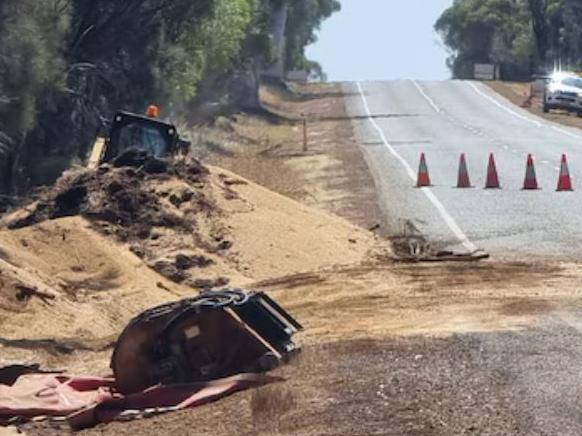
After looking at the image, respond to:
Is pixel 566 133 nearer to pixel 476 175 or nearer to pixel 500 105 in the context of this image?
pixel 476 175

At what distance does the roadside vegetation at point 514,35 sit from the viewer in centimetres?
10850

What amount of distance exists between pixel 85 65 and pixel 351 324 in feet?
84.3

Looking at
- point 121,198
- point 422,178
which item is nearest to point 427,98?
point 422,178

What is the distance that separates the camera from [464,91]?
289 ft

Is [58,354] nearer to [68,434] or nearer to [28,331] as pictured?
[28,331]

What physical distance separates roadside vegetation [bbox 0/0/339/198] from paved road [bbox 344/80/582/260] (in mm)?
6212

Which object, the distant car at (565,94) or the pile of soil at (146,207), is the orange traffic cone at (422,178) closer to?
the pile of soil at (146,207)

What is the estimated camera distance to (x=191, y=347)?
448 inches

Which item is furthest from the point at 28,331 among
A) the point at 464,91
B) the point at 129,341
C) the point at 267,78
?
the point at 267,78

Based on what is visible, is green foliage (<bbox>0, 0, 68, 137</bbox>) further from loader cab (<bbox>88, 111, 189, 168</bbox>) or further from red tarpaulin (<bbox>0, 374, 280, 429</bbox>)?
red tarpaulin (<bbox>0, 374, 280, 429</bbox>)

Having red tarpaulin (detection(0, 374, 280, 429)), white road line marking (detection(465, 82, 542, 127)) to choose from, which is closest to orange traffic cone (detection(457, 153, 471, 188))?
red tarpaulin (detection(0, 374, 280, 429))

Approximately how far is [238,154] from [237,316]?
36.0m

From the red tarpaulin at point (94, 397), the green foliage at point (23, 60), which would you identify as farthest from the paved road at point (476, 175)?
the red tarpaulin at point (94, 397)

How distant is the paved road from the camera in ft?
71.1
